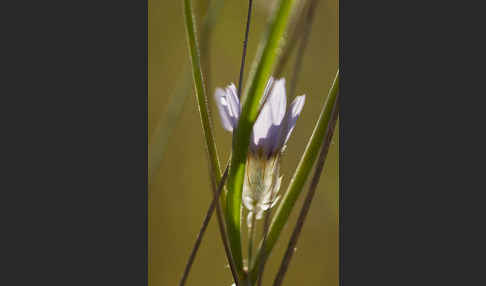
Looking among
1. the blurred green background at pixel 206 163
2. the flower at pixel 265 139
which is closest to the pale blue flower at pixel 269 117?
the flower at pixel 265 139

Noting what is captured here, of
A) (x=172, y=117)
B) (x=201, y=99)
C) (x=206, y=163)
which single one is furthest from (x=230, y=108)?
(x=206, y=163)

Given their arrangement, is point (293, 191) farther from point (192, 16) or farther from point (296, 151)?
point (296, 151)

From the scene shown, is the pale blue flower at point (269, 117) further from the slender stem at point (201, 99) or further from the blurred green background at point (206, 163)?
the blurred green background at point (206, 163)

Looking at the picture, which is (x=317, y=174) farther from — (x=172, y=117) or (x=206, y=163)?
(x=206, y=163)

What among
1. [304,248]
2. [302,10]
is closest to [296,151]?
[304,248]

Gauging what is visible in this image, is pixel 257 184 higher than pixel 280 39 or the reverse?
the reverse

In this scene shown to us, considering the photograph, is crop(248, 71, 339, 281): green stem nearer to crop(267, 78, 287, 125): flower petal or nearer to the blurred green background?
crop(267, 78, 287, 125): flower petal
